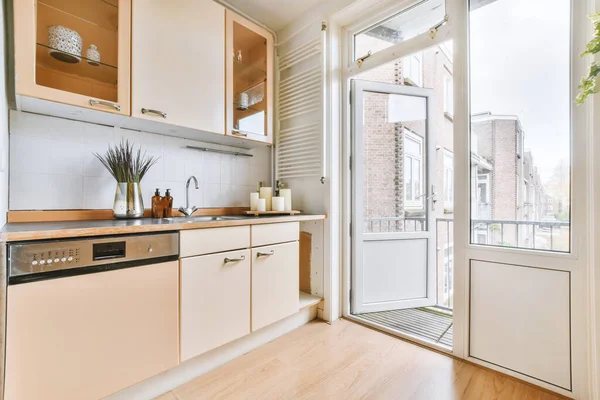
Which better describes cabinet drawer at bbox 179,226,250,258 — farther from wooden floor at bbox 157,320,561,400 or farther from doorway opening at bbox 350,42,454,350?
doorway opening at bbox 350,42,454,350

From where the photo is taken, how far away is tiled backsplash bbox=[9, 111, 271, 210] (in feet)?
4.91

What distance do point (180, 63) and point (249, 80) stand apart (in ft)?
2.10

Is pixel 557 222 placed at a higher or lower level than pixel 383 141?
lower

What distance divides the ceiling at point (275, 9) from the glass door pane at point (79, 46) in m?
1.07

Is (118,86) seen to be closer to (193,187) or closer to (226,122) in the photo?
(226,122)

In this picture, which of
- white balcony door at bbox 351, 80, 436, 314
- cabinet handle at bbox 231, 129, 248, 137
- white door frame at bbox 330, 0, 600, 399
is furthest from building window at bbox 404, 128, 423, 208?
cabinet handle at bbox 231, 129, 248, 137

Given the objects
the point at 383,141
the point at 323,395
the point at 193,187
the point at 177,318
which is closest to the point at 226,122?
the point at 193,187

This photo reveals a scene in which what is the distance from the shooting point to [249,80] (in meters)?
2.32

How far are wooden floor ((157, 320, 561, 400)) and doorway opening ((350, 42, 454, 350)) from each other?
0.58 metres

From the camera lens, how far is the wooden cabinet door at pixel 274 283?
5.98 ft

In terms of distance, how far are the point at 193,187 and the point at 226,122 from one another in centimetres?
58

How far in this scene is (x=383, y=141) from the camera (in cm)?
273

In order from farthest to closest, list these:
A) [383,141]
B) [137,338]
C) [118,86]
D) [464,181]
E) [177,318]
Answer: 1. [383,141]
2. [464,181]
3. [118,86]
4. [177,318]
5. [137,338]

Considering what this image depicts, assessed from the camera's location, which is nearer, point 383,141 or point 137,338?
point 137,338
